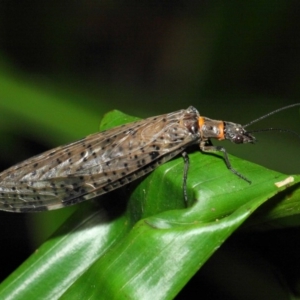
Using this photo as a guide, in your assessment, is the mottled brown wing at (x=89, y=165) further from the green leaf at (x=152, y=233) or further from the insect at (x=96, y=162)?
the green leaf at (x=152, y=233)

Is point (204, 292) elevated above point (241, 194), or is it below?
below

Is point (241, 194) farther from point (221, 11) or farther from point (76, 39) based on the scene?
point (76, 39)

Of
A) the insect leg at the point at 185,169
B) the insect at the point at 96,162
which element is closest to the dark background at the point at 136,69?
the insect at the point at 96,162

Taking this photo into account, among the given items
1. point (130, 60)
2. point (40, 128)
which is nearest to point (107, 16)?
point (130, 60)

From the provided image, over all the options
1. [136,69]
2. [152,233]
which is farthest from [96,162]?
[136,69]

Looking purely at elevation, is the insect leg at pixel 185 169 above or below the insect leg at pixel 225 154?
below

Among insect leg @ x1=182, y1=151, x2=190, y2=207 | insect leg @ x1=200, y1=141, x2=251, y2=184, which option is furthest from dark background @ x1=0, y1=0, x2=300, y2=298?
insect leg @ x1=182, y1=151, x2=190, y2=207

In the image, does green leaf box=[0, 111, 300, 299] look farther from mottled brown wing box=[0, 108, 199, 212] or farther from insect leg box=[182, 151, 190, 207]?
mottled brown wing box=[0, 108, 199, 212]
